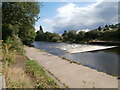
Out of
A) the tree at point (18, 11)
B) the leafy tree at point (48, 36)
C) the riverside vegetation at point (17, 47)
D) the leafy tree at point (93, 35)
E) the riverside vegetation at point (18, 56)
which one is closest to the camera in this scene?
the riverside vegetation at point (18, 56)

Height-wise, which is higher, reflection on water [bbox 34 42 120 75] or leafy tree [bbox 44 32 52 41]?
leafy tree [bbox 44 32 52 41]

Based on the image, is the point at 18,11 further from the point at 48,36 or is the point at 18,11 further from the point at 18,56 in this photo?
the point at 48,36

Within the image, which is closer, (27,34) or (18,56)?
(18,56)

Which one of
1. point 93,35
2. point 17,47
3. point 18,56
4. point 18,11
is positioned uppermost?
point 18,11

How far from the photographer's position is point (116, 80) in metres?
4.56

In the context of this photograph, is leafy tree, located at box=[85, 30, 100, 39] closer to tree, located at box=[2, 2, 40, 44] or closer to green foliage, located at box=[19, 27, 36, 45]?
green foliage, located at box=[19, 27, 36, 45]

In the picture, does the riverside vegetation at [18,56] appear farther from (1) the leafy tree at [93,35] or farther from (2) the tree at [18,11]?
(1) the leafy tree at [93,35]

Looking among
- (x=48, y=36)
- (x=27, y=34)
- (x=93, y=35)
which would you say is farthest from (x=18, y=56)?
(x=48, y=36)

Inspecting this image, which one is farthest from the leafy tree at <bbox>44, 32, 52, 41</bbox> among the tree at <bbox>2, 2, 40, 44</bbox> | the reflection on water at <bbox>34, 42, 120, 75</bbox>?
the tree at <bbox>2, 2, 40, 44</bbox>

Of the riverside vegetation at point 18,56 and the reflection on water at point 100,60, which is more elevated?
the riverside vegetation at point 18,56

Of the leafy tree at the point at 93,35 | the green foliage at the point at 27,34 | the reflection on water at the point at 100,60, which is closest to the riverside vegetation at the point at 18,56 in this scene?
the green foliage at the point at 27,34

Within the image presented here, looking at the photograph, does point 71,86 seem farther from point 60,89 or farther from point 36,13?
point 36,13

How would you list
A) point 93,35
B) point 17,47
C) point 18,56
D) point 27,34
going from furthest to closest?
point 93,35 → point 27,34 → point 17,47 → point 18,56

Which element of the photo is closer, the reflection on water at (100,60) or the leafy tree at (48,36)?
Answer: the reflection on water at (100,60)
